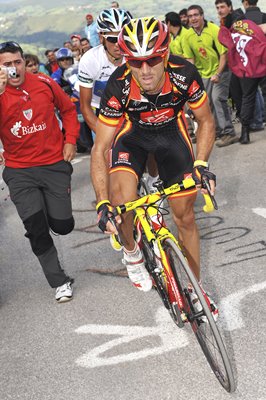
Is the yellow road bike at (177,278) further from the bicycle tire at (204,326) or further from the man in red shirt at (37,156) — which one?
the man in red shirt at (37,156)

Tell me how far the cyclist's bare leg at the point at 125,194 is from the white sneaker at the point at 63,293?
1187mm

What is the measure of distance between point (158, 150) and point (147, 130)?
0.18m

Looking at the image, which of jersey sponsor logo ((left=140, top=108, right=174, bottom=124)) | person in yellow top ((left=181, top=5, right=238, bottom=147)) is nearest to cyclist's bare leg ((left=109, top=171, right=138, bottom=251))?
jersey sponsor logo ((left=140, top=108, right=174, bottom=124))

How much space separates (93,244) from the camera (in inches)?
283

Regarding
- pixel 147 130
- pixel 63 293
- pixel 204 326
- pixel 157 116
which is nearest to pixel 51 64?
pixel 63 293

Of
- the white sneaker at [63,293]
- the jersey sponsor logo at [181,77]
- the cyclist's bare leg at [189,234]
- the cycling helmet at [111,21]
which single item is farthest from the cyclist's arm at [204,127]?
the white sneaker at [63,293]

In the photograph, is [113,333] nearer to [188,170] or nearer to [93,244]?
[188,170]

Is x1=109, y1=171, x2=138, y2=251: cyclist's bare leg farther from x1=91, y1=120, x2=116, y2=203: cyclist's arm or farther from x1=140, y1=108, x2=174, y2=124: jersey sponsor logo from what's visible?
x1=140, y1=108, x2=174, y2=124: jersey sponsor logo

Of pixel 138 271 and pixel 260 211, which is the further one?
pixel 260 211

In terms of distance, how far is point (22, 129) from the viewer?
551 cm

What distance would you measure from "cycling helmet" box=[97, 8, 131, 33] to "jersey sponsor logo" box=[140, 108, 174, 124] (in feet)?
5.92

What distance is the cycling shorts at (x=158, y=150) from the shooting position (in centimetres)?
462

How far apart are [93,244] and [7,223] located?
7.27ft

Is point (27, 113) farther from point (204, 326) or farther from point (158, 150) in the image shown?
point (204, 326)
